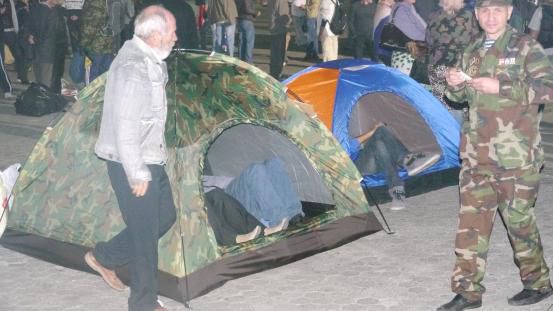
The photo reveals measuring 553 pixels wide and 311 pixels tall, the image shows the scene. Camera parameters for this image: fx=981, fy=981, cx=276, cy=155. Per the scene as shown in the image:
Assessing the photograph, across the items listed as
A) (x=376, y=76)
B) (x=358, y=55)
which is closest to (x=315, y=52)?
(x=358, y=55)

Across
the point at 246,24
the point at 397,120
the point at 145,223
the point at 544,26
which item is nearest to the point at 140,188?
the point at 145,223

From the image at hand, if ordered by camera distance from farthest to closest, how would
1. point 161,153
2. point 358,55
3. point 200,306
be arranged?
point 358,55
point 200,306
point 161,153

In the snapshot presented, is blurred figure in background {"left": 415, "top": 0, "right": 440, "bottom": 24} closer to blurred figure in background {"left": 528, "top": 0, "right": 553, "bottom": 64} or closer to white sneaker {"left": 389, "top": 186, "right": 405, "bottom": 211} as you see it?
blurred figure in background {"left": 528, "top": 0, "right": 553, "bottom": 64}

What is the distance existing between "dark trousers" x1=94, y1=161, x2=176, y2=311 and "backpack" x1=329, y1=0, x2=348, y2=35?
10.4 metres

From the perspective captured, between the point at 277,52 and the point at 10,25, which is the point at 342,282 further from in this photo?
the point at 10,25

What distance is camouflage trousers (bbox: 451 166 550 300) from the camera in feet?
19.2

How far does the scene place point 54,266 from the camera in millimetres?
7258

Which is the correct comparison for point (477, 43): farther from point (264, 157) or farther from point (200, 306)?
point (264, 157)

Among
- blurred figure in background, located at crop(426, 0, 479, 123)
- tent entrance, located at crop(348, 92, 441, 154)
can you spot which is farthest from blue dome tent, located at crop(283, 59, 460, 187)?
blurred figure in background, located at crop(426, 0, 479, 123)

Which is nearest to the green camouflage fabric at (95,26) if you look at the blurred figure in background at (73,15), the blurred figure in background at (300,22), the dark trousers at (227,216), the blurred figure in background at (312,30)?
the blurred figure in background at (73,15)

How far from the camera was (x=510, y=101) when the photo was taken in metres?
5.78

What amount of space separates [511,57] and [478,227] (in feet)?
3.41

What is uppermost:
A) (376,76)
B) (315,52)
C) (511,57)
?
(511,57)

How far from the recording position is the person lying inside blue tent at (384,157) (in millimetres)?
8688
